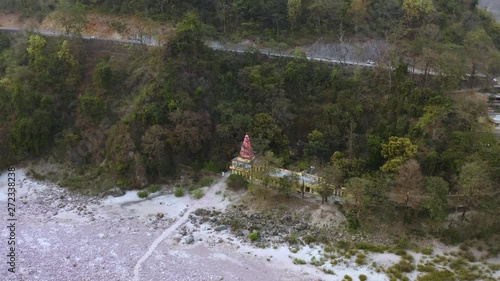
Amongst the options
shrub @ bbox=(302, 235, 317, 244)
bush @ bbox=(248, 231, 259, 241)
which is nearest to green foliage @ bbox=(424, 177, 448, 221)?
shrub @ bbox=(302, 235, 317, 244)

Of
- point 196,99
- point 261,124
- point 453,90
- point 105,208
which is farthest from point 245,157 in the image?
point 453,90

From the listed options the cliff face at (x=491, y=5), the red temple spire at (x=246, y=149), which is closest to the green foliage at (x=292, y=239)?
the red temple spire at (x=246, y=149)

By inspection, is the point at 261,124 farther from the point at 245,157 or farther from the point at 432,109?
the point at 432,109

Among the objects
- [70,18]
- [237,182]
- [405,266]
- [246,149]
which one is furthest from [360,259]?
[70,18]

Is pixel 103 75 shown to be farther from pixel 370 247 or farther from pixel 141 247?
pixel 370 247

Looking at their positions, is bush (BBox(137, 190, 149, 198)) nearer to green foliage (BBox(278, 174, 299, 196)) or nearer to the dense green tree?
green foliage (BBox(278, 174, 299, 196))
